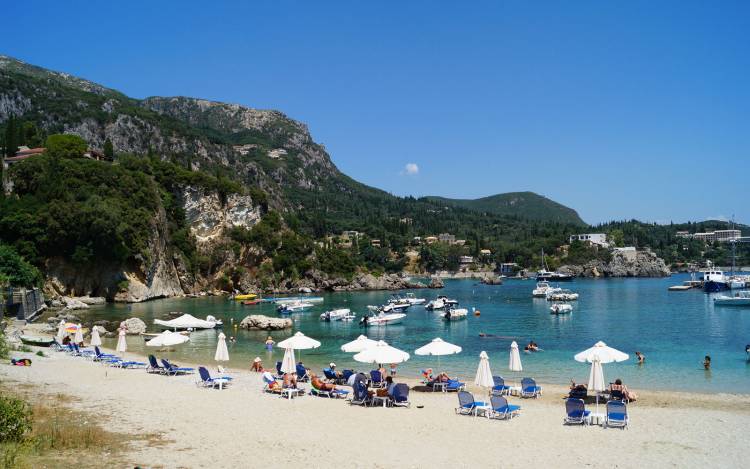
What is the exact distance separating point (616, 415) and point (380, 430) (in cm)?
669

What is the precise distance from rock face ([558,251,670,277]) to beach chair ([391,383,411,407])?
157602mm

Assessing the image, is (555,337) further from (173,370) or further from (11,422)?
(11,422)

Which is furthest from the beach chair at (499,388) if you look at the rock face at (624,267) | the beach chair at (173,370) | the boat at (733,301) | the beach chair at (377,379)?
the rock face at (624,267)

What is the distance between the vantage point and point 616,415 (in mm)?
15484

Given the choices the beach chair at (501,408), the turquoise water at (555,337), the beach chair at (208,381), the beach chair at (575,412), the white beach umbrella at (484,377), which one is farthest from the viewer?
the turquoise water at (555,337)

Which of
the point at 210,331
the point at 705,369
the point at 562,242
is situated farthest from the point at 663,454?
the point at 562,242

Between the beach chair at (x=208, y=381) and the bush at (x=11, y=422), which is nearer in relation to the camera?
the bush at (x=11, y=422)

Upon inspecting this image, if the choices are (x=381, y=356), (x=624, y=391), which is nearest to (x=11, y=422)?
(x=381, y=356)

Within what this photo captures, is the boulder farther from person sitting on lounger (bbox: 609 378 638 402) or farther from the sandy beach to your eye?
person sitting on lounger (bbox: 609 378 638 402)

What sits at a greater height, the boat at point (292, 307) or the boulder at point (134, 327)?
the boulder at point (134, 327)

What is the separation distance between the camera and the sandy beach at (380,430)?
466 inches

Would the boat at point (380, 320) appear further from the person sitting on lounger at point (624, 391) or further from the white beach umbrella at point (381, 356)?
the person sitting on lounger at point (624, 391)

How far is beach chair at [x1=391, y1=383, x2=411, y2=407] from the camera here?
18.3 meters

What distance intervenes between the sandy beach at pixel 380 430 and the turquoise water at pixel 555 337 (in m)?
5.45
